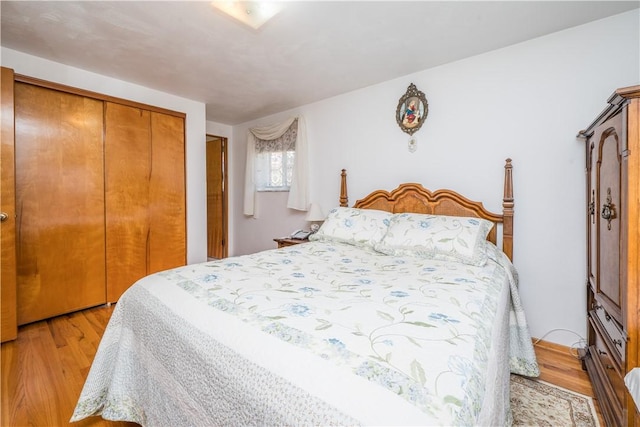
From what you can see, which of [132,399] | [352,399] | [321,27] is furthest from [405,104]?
[132,399]

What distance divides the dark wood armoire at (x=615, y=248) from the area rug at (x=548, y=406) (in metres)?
0.10

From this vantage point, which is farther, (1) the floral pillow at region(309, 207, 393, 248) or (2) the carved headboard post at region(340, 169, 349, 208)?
(2) the carved headboard post at region(340, 169, 349, 208)

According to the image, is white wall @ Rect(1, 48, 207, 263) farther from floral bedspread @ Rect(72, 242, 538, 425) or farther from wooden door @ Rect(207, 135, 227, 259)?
floral bedspread @ Rect(72, 242, 538, 425)

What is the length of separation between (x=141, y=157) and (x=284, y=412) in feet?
10.5

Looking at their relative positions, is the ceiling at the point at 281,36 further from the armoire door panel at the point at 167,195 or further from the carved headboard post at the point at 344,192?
the carved headboard post at the point at 344,192

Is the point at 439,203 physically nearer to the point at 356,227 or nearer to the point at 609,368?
the point at 356,227

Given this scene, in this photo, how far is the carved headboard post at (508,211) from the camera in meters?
2.19

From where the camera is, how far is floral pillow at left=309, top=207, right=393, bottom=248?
7.88 ft

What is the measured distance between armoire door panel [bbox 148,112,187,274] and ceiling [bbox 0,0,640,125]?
0.54m

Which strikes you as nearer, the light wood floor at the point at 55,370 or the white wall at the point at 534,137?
the light wood floor at the point at 55,370

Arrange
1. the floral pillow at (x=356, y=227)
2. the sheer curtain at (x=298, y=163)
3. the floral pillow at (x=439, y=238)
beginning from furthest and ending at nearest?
the sheer curtain at (x=298, y=163)
the floral pillow at (x=356, y=227)
the floral pillow at (x=439, y=238)

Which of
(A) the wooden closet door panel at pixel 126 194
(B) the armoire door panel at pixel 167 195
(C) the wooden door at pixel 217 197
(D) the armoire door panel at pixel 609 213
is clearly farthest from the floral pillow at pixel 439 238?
(C) the wooden door at pixel 217 197

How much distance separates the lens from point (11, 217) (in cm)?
217

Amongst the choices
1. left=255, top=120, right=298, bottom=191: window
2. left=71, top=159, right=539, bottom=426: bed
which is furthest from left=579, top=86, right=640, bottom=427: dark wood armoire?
left=255, top=120, right=298, bottom=191: window
